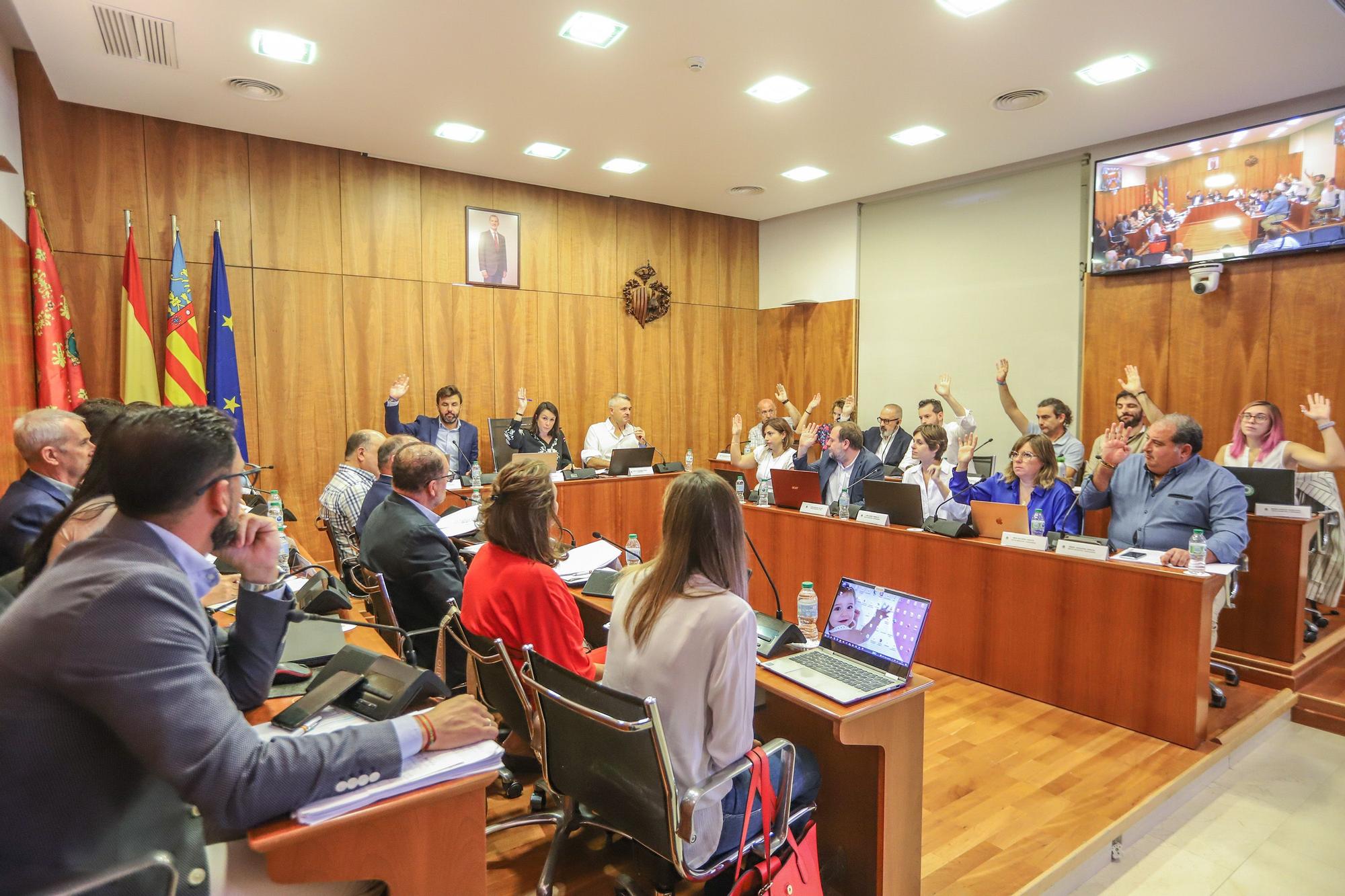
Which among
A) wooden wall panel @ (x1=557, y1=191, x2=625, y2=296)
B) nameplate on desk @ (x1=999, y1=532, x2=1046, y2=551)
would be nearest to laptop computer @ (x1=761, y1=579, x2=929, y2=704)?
nameplate on desk @ (x1=999, y1=532, x2=1046, y2=551)

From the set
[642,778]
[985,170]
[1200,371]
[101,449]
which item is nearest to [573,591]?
[642,778]

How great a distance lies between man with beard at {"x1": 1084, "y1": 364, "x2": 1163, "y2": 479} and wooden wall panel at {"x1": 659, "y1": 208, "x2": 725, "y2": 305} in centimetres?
412

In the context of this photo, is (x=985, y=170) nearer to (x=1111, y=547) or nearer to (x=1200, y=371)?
(x=1200, y=371)

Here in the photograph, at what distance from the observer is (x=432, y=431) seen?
5.97 m

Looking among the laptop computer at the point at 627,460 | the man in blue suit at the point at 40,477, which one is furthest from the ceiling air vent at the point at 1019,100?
the man in blue suit at the point at 40,477

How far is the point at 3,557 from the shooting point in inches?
93.8

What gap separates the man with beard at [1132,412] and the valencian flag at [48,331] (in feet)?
21.0

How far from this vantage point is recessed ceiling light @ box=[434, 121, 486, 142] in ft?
17.1

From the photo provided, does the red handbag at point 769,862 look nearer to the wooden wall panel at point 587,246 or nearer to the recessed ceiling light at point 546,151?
the recessed ceiling light at point 546,151

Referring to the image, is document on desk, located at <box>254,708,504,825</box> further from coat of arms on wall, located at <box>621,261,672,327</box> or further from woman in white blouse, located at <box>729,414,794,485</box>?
coat of arms on wall, located at <box>621,261,672,327</box>

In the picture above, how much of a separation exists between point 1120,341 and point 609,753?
5577mm

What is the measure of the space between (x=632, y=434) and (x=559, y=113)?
9.32 ft

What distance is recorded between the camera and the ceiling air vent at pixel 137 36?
3.63 meters

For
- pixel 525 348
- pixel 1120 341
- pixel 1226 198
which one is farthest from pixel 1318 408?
pixel 525 348
